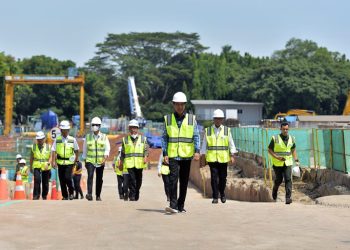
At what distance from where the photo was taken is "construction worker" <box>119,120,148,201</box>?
52.0 feet

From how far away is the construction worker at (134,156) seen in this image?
1584 centimetres

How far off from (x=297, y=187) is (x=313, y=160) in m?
2.43

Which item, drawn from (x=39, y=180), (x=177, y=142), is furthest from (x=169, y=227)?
(x=39, y=180)

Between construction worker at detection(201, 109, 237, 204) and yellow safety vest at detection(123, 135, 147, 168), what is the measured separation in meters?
1.58

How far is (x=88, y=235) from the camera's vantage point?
9.61 m

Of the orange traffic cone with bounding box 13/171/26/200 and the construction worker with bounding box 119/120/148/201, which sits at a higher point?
the construction worker with bounding box 119/120/148/201

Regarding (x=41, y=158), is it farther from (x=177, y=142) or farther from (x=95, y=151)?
(x=177, y=142)

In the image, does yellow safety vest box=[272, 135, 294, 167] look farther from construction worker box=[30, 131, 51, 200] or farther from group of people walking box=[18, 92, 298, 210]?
construction worker box=[30, 131, 51, 200]

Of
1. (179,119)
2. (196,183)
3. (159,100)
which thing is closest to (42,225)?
(179,119)

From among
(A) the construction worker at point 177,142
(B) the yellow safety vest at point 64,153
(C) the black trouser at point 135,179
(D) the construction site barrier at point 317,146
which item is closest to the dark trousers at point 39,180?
(B) the yellow safety vest at point 64,153

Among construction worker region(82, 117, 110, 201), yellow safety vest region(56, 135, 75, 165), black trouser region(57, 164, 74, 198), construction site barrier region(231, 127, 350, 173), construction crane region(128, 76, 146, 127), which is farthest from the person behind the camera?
construction crane region(128, 76, 146, 127)

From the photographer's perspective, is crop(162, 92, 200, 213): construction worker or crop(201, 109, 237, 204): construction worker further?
crop(201, 109, 237, 204): construction worker

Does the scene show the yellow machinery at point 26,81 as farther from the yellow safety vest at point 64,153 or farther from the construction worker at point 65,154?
the yellow safety vest at point 64,153

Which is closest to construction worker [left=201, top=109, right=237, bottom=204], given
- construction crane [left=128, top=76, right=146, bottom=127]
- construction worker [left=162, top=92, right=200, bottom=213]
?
construction worker [left=162, top=92, right=200, bottom=213]
